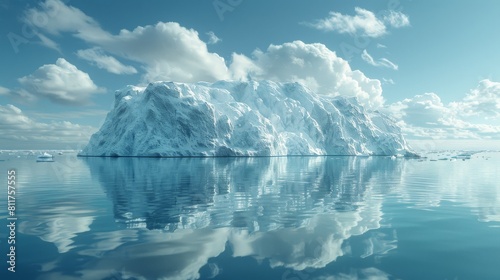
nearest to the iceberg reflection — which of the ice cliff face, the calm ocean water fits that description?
the calm ocean water

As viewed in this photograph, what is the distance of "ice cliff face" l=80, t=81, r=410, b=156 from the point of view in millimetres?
118625

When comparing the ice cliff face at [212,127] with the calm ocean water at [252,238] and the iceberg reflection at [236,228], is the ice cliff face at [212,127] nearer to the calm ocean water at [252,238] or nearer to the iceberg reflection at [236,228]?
the iceberg reflection at [236,228]

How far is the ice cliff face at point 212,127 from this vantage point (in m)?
119

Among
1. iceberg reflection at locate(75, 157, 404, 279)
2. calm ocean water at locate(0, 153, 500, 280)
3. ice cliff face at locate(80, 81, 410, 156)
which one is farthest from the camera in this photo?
ice cliff face at locate(80, 81, 410, 156)

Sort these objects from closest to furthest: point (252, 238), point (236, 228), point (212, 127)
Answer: point (252, 238)
point (236, 228)
point (212, 127)

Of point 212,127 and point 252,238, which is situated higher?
point 212,127

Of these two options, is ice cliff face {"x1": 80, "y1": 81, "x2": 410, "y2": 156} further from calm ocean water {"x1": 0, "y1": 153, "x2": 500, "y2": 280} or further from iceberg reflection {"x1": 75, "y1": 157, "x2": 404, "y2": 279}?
calm ocean water {"x1": 0, "y1": 153, "x2": 500, "y2": 280}

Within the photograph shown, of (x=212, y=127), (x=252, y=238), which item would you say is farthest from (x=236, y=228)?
(x=212, y=127)

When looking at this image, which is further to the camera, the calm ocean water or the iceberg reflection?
the iceberg reflection

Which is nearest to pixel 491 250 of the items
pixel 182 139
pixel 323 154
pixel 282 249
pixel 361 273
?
pixel 361 273

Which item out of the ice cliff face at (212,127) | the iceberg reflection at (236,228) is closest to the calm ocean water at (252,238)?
the iceberg reflection at (236,228)

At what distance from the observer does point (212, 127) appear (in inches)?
4887

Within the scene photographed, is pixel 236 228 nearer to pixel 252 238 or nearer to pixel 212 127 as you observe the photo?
pixel 252 238

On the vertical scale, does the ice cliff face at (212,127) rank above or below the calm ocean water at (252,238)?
above
